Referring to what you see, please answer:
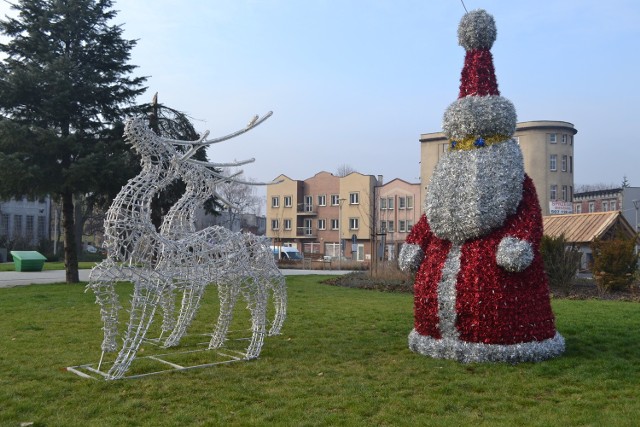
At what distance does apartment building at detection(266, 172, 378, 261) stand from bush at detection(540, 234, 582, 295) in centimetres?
3584

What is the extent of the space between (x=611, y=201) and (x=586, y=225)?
34.9 m

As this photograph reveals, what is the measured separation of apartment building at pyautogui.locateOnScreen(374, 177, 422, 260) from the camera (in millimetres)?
52125

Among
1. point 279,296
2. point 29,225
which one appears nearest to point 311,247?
point 29,225

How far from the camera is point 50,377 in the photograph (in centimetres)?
655

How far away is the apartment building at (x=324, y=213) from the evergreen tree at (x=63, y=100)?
36.1 meters

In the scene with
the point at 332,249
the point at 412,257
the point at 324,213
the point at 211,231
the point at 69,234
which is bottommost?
the point at 332,249

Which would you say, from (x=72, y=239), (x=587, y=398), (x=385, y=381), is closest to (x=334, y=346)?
(x=385, y=381)

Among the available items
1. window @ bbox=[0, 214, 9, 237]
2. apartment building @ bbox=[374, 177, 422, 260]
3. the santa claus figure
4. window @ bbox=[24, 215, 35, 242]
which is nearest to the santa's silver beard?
the santa claus figure

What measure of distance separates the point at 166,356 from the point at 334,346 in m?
2.33

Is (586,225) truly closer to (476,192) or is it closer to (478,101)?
(478,101)

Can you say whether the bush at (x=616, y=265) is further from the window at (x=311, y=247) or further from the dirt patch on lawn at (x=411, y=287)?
the window at (x=311, y=247)

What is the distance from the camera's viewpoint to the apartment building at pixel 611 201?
47625mm

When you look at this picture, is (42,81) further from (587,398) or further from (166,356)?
(587,398)

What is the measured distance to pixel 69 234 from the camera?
18047mm
